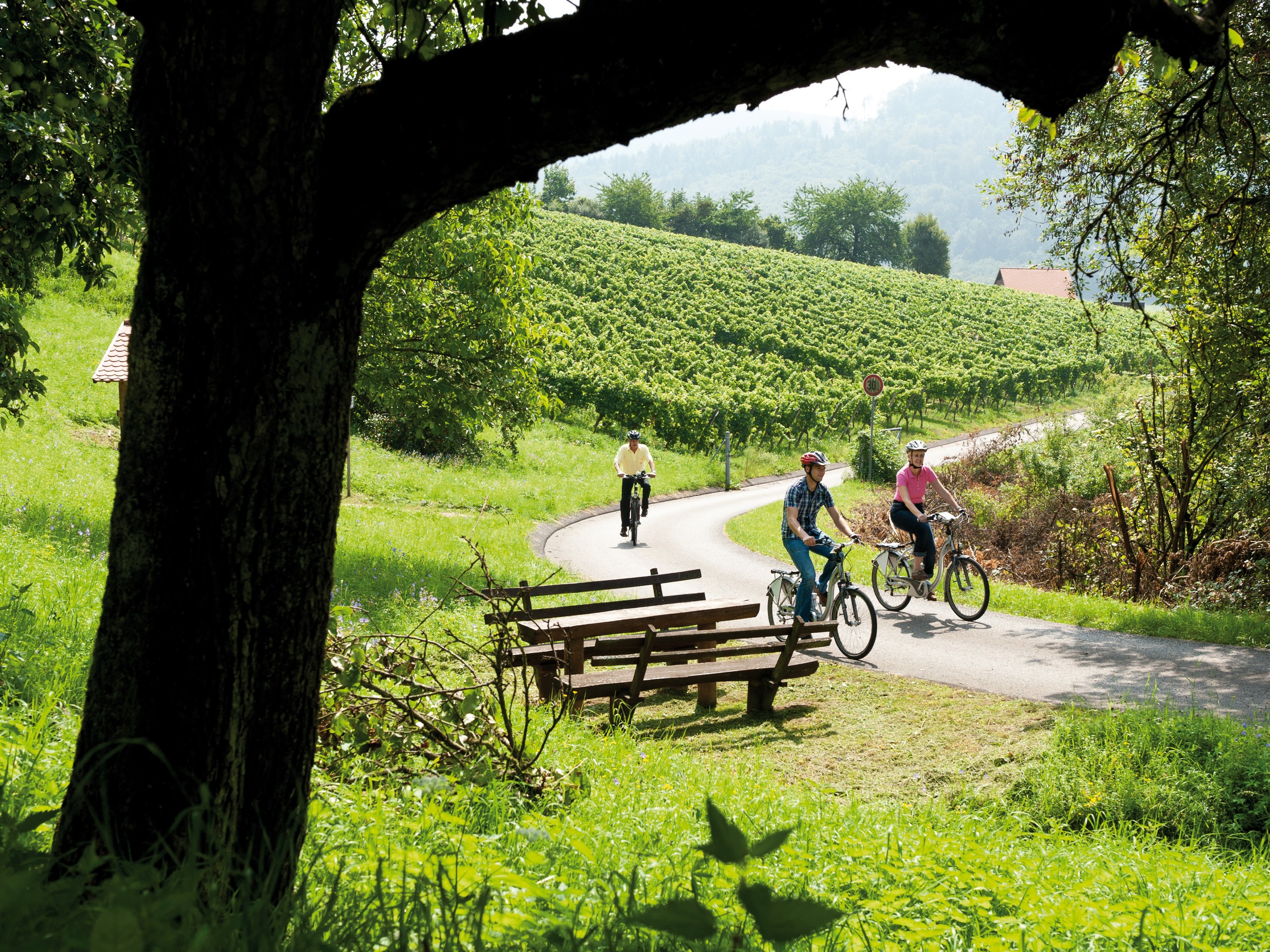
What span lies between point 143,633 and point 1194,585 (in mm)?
14562

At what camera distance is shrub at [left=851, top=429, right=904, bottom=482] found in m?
30.3

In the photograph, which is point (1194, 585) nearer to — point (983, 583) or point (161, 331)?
point (983, 583)

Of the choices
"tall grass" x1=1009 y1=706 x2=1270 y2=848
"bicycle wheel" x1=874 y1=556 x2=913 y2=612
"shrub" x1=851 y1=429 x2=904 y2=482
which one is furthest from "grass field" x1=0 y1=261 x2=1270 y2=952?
"shrub" x1=851 y1=429 x2=904 y2=482

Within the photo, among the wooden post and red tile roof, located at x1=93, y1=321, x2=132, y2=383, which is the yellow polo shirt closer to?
the wooden post

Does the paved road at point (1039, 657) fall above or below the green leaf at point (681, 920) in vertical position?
below

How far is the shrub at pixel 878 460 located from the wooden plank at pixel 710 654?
74.8ft

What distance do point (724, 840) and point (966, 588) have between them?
1076 centimetres

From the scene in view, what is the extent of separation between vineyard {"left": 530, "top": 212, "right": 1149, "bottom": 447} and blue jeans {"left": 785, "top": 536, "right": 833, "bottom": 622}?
26.0 metres

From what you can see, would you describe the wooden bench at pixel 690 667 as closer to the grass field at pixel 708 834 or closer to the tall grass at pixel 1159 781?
the grass field at pixel 708 834

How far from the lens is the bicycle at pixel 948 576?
1136 centimetres

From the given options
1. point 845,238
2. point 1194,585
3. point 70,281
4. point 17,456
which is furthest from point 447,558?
point 845,238

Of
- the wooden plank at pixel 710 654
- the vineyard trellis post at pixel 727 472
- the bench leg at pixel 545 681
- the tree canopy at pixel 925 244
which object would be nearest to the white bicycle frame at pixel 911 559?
the wooden plank at pixel 710 654

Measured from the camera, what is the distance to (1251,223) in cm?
1051

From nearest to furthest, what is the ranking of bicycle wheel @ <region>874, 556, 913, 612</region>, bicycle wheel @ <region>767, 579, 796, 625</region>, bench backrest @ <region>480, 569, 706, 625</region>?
1. bench backrest @ <region>480, 569, 706, 625</region>
2. bicycle wheel @ <region>767, 579, 796, 625</region>
3. bicycle wheel @ <region>874, 556, 913, 612</region>
